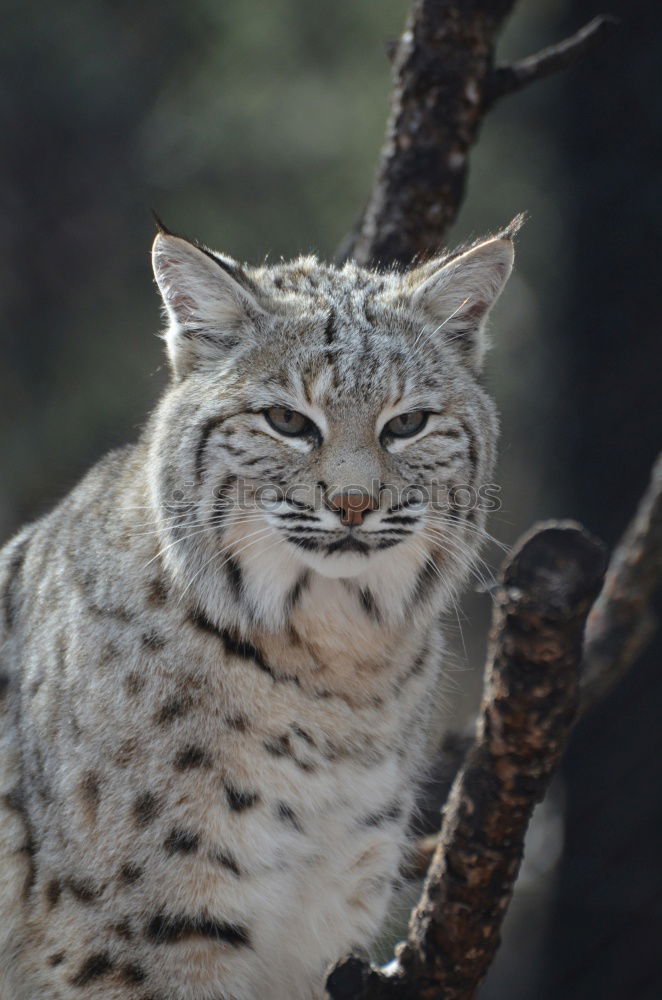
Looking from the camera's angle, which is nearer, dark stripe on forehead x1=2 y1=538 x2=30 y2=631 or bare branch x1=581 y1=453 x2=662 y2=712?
dark stripe on forehead x1=2 y1=538 x2=30 y2=631

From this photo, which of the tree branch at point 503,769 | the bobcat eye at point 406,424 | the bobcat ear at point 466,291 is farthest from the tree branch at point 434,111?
the tree branch at point 503,769

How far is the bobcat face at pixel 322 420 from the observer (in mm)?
3506

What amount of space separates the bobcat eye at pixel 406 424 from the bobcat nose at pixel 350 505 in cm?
32

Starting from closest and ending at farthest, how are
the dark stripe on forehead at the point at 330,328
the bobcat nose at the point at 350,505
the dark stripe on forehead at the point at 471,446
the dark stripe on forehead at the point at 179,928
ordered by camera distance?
the bobcat nose at the point at 350,505
the dark stripe on forehead at the point at 179,928
the dark stripe on forehead at the point at 330,328
the dark stripe on forehead at the point at 471,446

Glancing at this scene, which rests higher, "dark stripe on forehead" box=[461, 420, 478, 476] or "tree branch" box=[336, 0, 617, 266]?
"tree branch" box=[336, 0, 617, 266]

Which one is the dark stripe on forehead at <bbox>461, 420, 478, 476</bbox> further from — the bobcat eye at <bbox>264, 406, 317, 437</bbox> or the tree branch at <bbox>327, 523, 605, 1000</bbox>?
the tree branch at <bbox>327, 523, 605, 1000</bbox>

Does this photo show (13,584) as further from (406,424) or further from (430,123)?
(430,123)

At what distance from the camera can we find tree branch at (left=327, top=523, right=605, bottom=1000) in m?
2.75

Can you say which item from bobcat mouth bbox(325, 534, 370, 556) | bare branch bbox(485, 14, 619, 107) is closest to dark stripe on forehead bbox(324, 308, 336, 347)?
bobcat mouth bbox(325, 534, 370, 556)

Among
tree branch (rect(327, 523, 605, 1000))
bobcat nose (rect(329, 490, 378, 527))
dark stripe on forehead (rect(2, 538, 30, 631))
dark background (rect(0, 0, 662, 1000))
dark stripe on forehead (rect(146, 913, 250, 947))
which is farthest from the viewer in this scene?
dark background (rect(0, 0, 662, 1000))

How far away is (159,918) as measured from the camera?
3.50 m

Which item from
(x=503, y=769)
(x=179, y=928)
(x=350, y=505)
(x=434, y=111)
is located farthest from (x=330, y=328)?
(x=434, y=111)

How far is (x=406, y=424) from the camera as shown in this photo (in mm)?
3711

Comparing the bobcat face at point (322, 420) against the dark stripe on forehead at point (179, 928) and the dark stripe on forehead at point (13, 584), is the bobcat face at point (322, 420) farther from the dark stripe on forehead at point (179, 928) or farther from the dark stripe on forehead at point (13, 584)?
the dark stripe on forehead at point (179, 928)
